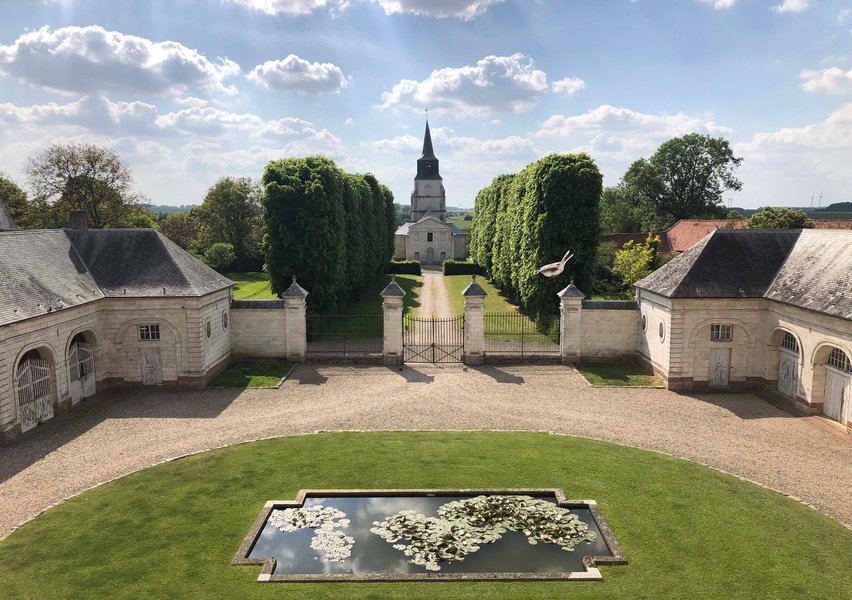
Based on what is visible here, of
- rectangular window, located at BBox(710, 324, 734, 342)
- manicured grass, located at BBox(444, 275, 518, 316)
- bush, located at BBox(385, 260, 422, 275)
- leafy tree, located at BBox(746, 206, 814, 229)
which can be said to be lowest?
manicured grass, located at BBox(444, 275, 518, 316)

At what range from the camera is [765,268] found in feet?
77.3

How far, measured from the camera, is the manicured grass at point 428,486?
34.3 feet

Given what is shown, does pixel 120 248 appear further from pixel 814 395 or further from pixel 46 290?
pixel 814 395

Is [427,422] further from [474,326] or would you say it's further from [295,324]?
[295,324]

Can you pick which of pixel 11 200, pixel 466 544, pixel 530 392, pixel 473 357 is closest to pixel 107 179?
pixel 11 200

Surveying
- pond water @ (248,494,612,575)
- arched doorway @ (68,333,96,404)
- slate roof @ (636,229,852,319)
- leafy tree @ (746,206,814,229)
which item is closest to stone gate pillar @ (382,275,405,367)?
slate roof @ (636,229,852,319)

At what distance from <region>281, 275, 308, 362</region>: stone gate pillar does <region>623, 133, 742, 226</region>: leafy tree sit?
173 feet

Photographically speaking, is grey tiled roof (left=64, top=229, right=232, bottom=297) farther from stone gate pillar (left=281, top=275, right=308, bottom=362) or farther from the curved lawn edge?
the curved lawn edge

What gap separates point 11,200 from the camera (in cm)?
5072

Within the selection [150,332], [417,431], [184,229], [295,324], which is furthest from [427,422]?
[184,229]

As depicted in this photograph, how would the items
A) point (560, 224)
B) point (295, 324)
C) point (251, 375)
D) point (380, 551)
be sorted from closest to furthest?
point (380, 551) → point (251, 375) → point (295, 324) → point (560, 224)

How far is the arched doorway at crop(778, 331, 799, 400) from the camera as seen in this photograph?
21.1 meters

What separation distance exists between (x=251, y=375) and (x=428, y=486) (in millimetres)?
13223

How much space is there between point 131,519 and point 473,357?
16.4 meters
